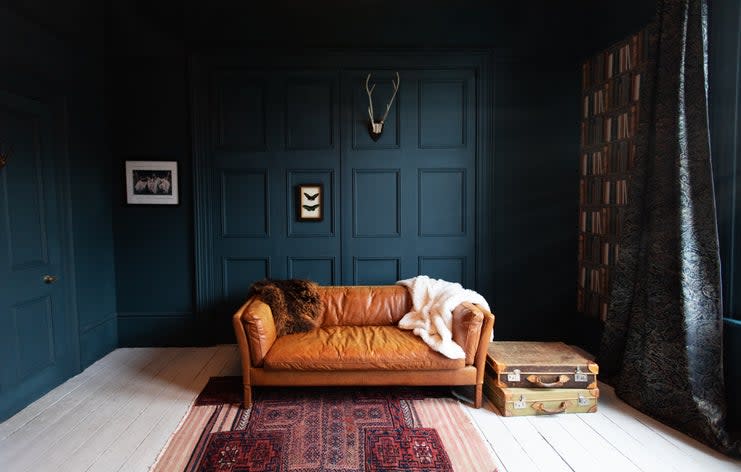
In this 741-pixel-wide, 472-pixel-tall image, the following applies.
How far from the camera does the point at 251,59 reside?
405cm

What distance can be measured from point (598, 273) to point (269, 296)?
9.76 feet

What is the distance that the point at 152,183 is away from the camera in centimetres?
411

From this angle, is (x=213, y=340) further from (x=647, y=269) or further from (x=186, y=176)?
(x=647, y=269)

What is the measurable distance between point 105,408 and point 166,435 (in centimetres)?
70

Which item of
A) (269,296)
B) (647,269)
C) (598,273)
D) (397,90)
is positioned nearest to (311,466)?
(269,296)

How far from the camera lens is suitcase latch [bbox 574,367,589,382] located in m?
2.85

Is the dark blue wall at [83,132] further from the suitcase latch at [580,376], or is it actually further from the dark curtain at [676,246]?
Result: the dark curtain at [676,246]

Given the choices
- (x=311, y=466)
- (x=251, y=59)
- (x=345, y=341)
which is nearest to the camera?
(x=311, y=466)

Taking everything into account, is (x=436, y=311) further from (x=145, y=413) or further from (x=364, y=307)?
(x=145, y=413)

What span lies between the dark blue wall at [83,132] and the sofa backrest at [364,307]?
2.16 metres

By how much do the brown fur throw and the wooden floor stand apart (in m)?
0.87

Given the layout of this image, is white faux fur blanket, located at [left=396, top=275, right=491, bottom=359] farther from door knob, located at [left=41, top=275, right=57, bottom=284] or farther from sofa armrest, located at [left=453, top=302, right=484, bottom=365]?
door knob, located at [left=41, top=275, right=57, bottom=284]

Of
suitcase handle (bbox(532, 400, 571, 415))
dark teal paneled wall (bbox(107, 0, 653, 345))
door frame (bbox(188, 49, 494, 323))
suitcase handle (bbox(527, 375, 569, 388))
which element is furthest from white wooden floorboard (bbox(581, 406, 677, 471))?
door frame (bbox(188, 49, 494, 323))

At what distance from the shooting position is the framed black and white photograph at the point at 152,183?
161 inches
